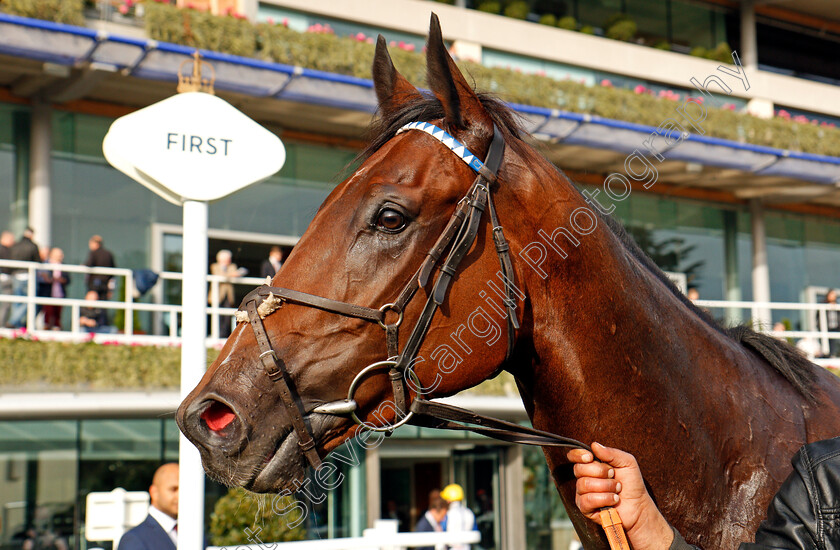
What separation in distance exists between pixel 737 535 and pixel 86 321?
8929 mm

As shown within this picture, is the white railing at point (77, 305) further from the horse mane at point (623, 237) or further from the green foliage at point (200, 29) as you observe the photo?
the horse mane at point (623, 237)

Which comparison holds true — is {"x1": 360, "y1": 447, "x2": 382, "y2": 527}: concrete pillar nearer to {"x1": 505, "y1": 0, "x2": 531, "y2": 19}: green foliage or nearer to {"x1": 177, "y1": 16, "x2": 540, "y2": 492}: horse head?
{"x1": 505, "y1": 0, "x2": 531, "y2": 19}: green foliage

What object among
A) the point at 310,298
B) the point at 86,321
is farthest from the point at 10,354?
the point at 310,298

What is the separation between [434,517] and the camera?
Answer: 1093 cm

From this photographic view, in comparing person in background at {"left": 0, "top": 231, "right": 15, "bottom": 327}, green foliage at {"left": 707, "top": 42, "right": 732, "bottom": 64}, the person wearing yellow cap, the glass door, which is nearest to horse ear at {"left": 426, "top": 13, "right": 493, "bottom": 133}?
person in background at {"left": 0, "top": 231, "right": 15, "bottom": 327}

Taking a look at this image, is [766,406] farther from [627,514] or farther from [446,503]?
[446,503]

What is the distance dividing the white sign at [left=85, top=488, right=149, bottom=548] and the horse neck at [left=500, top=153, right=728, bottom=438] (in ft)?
14.8

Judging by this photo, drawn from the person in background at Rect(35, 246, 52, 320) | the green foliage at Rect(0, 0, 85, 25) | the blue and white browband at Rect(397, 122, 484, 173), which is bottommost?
the blue and white browband at Rect(397, 122, 484, 173)

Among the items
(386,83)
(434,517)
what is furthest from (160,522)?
(434,517)

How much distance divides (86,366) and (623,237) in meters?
8.02

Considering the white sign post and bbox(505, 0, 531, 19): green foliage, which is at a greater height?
bbox(505, 0, 531, 19): green foliage

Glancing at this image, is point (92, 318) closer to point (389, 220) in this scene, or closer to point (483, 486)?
point (483, 486)

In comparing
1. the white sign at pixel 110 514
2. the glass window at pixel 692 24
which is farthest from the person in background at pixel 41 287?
the glass window at pixel 692 24

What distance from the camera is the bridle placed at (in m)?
1.77
